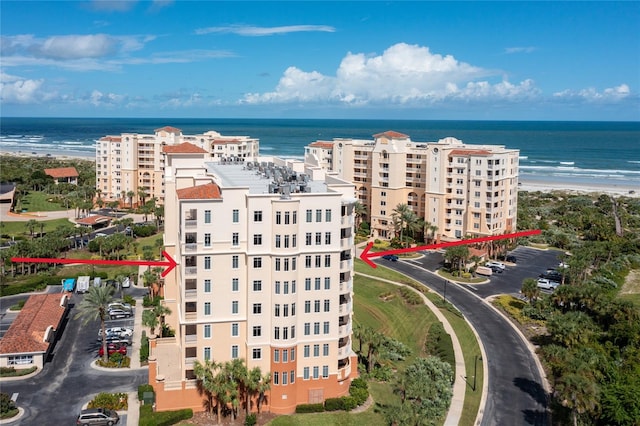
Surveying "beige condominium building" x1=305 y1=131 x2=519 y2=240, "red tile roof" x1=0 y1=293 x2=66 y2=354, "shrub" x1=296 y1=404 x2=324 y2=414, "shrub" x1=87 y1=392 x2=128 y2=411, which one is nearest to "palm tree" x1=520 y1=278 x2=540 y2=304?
"beige condominium building" x1=305 y1=131 x2=519 y2=240

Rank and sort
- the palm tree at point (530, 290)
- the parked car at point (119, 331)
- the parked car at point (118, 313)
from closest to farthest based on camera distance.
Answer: the parked car at point (119, 331)
the parked car at point (118, 313)
the palm tree at point (530, 290)

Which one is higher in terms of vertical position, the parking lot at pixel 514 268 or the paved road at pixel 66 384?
the parking lot at pixel 514 268

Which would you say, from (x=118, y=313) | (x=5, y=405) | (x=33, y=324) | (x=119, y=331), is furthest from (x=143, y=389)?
(x=118, y=313)

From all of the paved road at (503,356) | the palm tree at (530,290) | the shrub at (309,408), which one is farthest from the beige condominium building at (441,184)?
the shrub at (309,408)

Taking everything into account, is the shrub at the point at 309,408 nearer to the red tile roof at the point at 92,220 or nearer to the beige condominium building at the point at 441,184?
the beige condominium building at the point at 441,184

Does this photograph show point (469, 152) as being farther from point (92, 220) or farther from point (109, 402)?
point (109, 402)
